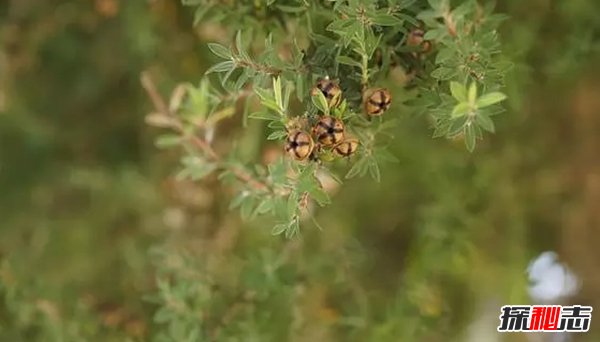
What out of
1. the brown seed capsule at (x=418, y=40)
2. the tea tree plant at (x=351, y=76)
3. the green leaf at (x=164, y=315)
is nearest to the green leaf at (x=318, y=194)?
the tea tree plant at (x=351, y=76)

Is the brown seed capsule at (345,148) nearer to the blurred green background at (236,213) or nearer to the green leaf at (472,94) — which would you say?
the green leaf at (472,94)

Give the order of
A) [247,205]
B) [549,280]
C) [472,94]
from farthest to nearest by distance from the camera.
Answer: [549,280] → [247,205] → [472,94]

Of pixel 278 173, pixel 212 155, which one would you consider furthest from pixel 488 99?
pixel 212 155

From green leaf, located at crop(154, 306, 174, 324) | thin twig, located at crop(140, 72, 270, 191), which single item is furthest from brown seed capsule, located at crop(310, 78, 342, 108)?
green leaf, located at crop(154, 306, 174, 324)

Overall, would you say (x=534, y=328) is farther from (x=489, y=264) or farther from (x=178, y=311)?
(x=178, y=311)

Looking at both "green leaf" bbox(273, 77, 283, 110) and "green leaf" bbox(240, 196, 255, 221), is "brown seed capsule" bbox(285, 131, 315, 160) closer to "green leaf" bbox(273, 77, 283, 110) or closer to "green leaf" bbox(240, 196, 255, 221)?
"green leaf" bbox(273, 77, 283, 110)

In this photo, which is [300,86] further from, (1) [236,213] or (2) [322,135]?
(1) [236,213]

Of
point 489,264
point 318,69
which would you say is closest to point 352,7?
point 318,69
